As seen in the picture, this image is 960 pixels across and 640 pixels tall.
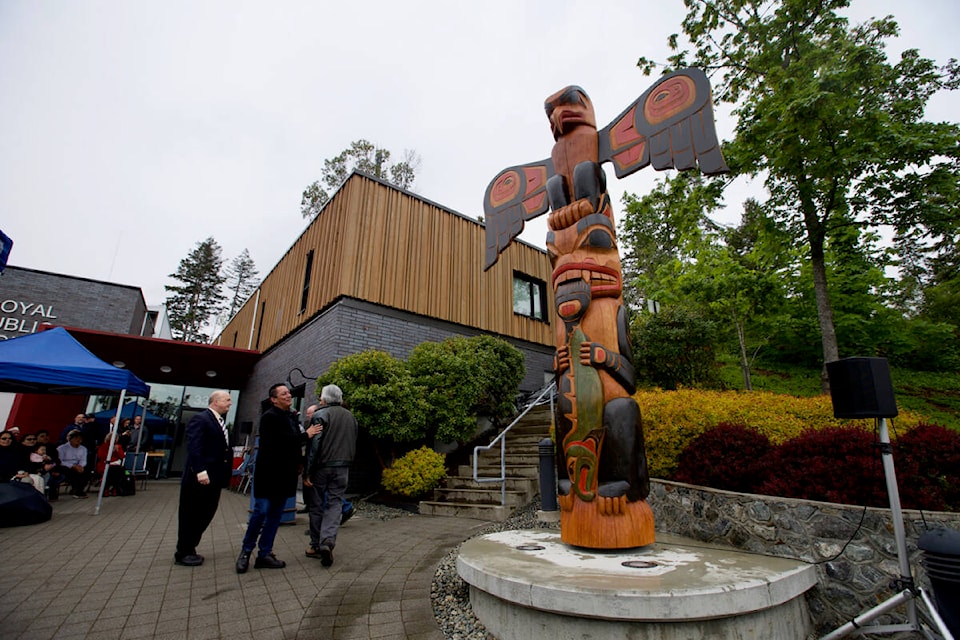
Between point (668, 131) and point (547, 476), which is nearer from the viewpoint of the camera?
point (668, 131)

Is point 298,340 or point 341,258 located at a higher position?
point 341,258

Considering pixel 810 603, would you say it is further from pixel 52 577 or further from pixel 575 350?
pixel 52 577

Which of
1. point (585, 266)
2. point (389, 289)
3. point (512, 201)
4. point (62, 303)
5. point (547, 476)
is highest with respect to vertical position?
point (62, 303)

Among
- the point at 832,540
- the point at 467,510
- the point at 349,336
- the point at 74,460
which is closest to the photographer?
the point at 832,540

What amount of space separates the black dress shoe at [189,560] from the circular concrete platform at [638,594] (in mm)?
2873

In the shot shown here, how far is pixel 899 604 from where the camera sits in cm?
280

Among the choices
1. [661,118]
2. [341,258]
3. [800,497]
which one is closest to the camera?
[800,497]

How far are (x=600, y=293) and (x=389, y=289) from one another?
7.74m

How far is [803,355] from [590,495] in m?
16.9

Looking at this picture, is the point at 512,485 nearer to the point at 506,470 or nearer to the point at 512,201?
the point at 506,470

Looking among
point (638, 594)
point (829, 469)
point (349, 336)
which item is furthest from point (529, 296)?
point (638, 594)

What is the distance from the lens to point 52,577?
13.0ft

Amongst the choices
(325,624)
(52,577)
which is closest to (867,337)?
(325,624)

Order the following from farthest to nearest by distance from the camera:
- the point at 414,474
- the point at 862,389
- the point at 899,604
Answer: the point at 414,474 → the point at 862,389 → the point at 899,604
